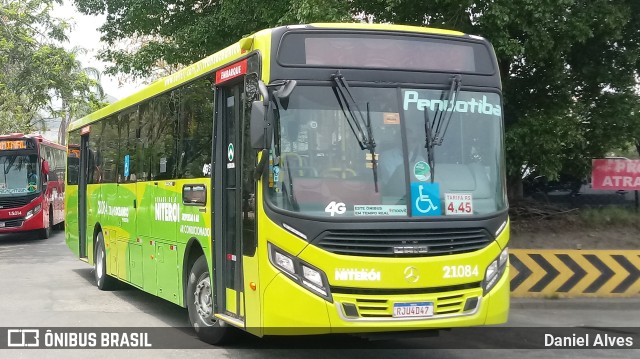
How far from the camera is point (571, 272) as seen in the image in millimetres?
11352

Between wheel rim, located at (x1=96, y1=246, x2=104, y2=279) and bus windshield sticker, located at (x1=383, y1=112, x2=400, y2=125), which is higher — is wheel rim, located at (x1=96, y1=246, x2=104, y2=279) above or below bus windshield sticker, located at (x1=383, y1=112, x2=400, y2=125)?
below

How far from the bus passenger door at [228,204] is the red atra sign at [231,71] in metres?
0.06

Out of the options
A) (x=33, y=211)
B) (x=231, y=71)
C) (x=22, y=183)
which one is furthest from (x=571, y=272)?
(x=22, y=183)


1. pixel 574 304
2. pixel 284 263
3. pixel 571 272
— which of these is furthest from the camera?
pixel 571 272

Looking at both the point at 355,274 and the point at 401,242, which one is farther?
the point at 401,242

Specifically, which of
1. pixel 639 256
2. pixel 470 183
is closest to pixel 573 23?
pixel 639 256

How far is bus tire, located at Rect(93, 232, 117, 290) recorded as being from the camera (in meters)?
13.0

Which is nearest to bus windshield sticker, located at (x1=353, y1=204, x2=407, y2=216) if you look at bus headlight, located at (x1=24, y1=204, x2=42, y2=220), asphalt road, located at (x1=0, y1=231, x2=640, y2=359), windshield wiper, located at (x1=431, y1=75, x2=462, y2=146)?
windshield wiper, located at (x1=431, y1=75, x2=462, y2=146)

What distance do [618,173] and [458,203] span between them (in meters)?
7.98

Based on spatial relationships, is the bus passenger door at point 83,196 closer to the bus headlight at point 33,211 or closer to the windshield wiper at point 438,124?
the windshield wiper at point 438,124

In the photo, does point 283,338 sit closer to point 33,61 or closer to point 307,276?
point 307,276

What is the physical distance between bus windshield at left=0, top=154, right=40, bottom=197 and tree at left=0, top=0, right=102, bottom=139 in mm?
9228

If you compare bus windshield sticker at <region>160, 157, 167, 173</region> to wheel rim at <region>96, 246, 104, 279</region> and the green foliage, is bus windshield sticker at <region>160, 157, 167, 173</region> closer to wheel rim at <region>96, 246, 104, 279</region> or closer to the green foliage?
the green foliage

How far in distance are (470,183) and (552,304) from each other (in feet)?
16.6
